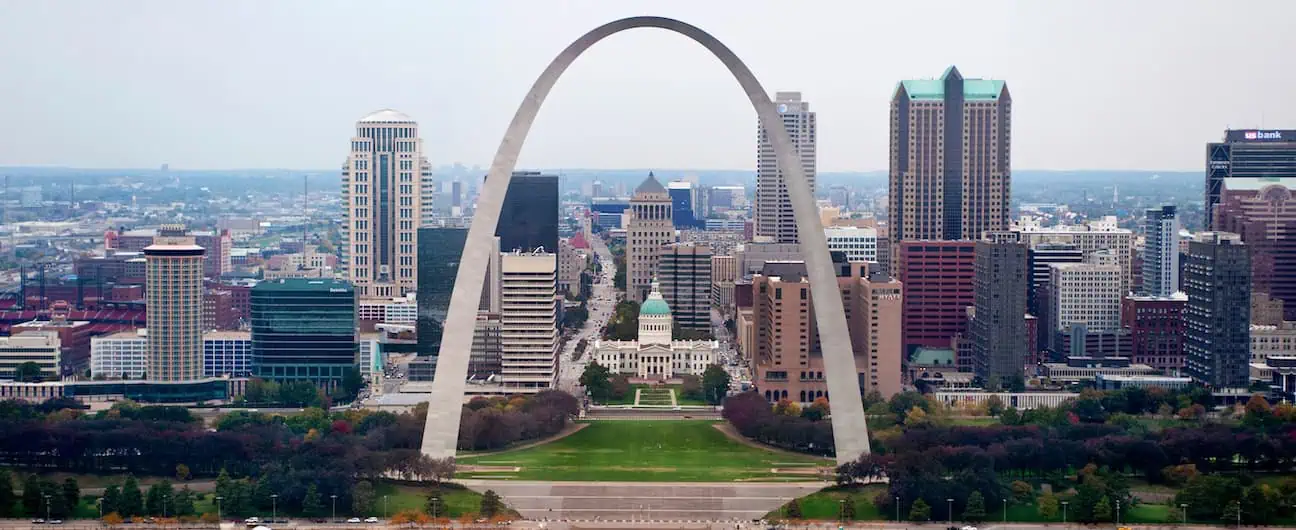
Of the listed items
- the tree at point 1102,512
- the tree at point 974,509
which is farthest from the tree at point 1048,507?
the tree at point 974,509

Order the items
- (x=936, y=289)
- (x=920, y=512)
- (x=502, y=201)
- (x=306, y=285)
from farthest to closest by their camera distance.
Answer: (x=936, y=289) < (x=306, y=285) < (x=502, y=201) < (x=920, y=512)

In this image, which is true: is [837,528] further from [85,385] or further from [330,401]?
[85,385]

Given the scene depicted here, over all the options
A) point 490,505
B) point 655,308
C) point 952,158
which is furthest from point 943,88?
point 490,505

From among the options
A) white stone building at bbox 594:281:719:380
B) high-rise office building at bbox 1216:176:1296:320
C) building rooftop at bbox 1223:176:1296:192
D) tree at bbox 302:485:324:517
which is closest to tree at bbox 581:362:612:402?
white stone building at bbox 594:281:719:380

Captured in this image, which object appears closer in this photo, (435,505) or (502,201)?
(435,505)

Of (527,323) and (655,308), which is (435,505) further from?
(655,308)

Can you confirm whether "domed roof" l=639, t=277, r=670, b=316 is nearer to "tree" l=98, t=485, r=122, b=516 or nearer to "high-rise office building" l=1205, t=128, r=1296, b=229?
"high-rise office building" l=1205, t=128, r=1296, b=229

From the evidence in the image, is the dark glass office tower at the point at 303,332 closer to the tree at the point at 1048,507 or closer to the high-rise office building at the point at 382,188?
the high-rise office building at the point at 382,188
